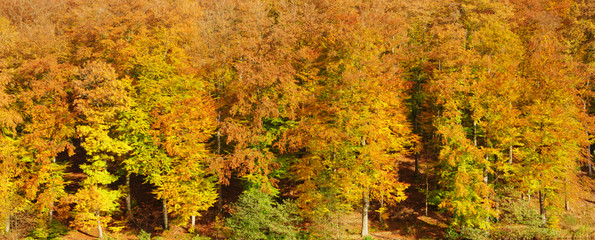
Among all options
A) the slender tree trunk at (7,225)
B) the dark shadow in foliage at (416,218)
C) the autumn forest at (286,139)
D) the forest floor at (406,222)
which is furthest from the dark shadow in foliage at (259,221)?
the slender tree trunk at (7,225)

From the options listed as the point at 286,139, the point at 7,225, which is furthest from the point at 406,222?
the point at 7,225

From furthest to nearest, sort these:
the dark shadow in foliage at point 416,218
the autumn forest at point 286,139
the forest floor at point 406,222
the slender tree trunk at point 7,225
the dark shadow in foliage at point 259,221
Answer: the dark shadow in foliage at point 416,218 → the forest floor at point 406,222 → the slender tree trunk at point 7,225 → the autumn forest at point 286,139 → the dark shadow in foliage at point 259,221

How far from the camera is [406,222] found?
27469 mm

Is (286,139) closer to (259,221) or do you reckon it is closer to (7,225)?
(259,221)

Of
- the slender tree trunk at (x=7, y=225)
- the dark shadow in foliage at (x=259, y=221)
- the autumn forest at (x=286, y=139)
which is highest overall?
the autumn forest at (x=286, y=139)

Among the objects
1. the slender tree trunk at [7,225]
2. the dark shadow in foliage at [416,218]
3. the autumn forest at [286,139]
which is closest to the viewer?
the autumn forest at [286,139]

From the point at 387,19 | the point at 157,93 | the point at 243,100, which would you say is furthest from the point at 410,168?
the point at 157,93

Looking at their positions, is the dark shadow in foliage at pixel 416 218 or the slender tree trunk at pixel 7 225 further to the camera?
the dark shadow in foliage at pixel 416 218

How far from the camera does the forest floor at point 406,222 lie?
25391 mm

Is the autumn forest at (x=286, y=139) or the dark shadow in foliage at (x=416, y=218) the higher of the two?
the autumn forest at (x=286, y=139)

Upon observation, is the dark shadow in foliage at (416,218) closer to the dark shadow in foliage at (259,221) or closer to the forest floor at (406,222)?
the forest floor at (406,222)

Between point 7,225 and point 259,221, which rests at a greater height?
point 259,221

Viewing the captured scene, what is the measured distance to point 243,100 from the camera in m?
24.4

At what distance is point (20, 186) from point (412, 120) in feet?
114
